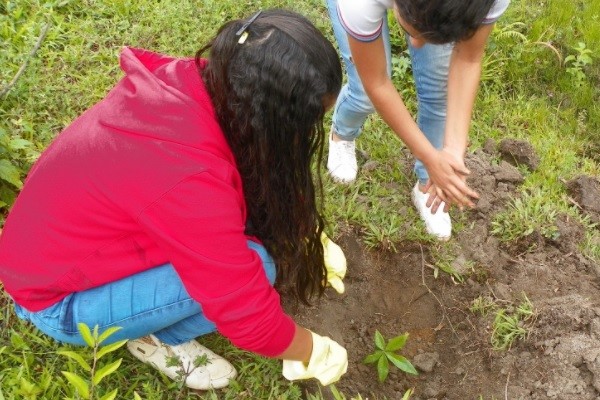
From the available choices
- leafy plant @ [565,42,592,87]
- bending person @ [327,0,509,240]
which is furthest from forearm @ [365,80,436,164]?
leafy plant @ [565,42,592,87]

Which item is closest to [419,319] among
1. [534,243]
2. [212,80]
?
[534,243]

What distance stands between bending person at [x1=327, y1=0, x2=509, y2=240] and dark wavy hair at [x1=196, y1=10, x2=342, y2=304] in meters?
0.28

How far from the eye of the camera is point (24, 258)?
1517 millimetres

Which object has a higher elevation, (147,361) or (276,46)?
(276,46)

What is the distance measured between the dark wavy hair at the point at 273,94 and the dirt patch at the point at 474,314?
2.74 ft

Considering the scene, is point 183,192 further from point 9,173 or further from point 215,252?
point 9,173

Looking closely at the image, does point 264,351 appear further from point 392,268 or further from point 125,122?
point 392,268

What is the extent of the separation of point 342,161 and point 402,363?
35.4 inches

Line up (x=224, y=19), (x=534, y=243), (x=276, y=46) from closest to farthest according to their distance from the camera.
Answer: (x=276, y=46) < (x=534, y=243) < (x=224, y=19)

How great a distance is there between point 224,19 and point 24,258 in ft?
6.29

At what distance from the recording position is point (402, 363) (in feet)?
6.57

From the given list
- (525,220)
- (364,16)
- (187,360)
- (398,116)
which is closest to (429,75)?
(398,116)

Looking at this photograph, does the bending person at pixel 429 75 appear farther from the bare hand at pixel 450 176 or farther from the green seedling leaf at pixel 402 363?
the green seedling leaf at pixel 402 363

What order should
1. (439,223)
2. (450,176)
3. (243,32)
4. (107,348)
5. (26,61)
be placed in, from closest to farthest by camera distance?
(107,348) < (243,32) < (450,176) < (439,223) < (26,61)
